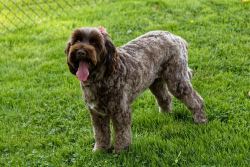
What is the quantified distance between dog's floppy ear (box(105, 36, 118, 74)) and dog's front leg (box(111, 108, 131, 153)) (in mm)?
576

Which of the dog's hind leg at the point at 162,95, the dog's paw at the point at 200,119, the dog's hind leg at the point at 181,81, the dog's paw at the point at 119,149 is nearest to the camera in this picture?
the dog's paw at the point at 119,149

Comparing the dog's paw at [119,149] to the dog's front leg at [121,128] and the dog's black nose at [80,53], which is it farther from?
the dog's black nose at [80,53]

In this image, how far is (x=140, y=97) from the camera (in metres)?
7.96

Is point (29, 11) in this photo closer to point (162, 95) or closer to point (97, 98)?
point (162, 95)

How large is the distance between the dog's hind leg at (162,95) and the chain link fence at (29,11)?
5.10 m

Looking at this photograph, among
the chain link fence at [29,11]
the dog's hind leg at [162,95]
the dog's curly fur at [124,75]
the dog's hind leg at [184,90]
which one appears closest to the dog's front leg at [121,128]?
the dog's curly fur at [124,75]

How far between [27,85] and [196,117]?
10.6 ft

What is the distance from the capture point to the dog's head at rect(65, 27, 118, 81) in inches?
213

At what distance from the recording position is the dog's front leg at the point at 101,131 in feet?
20.4

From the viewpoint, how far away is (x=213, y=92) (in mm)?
7836

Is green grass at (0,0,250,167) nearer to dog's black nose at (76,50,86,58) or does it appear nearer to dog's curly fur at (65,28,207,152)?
dog's curly fur at (65,28,207,152)

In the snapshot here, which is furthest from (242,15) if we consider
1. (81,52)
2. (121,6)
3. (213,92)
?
(81,52)

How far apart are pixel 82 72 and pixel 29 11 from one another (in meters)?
7.36

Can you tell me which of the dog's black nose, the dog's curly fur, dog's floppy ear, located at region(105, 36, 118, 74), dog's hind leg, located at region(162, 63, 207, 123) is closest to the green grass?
dog's hind leg, located at region(162, 63, 207, 123)
